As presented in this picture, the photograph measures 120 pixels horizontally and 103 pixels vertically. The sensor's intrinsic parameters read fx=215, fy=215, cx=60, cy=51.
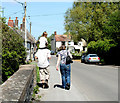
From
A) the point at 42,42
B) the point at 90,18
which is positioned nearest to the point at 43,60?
the point at 42,42

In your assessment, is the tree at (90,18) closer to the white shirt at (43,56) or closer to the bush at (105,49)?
the bush at (105,49)

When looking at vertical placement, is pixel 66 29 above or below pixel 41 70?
above

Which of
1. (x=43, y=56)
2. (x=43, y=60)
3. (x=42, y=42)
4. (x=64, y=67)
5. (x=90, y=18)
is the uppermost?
(x=90, y=18)

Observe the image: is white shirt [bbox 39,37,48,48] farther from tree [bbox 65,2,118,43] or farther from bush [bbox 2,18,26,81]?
tree [bbox 65,2,118,43]

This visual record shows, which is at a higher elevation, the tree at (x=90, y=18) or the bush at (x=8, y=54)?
the tree at (x=90, y=18)

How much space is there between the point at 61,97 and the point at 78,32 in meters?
37.4

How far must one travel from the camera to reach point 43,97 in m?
7.44

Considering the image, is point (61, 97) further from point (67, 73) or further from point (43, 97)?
point (67, 73)

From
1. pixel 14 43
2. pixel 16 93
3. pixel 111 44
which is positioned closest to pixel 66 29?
pixel 111 44

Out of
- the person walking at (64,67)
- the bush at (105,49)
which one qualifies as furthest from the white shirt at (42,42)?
the bush at (105,49)

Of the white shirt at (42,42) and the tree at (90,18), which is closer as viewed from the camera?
the white shirt at (42,42)

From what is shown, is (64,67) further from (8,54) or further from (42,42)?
(8,54)

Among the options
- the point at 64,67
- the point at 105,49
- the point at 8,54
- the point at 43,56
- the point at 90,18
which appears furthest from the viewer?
the point at 90,18

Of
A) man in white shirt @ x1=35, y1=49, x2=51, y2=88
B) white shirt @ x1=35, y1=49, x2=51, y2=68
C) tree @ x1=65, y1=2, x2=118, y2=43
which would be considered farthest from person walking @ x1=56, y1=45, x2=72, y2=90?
tree @ x1=65, y1=2, x2=118, y2=43
